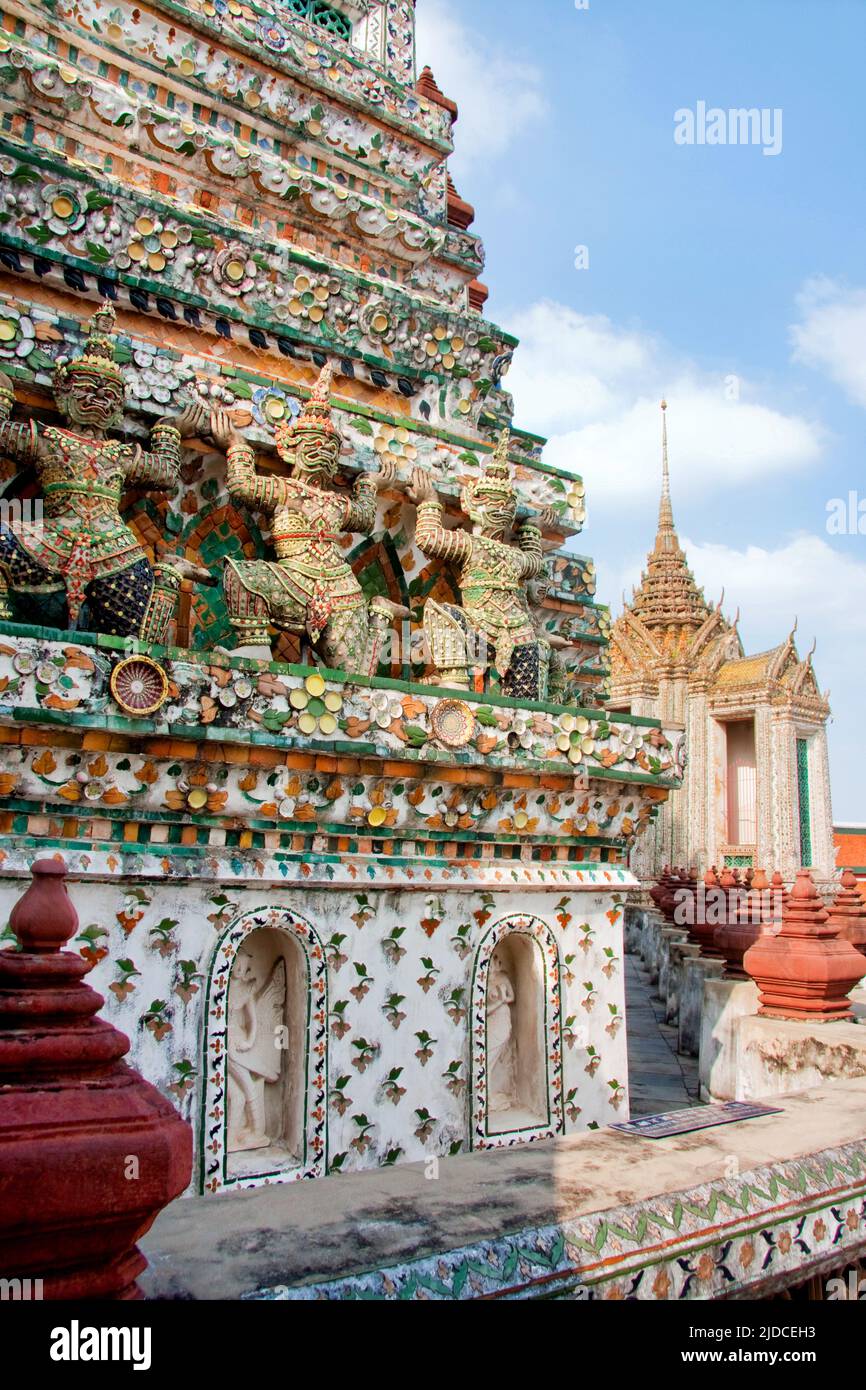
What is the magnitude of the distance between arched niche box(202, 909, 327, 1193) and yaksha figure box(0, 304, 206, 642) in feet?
6.79

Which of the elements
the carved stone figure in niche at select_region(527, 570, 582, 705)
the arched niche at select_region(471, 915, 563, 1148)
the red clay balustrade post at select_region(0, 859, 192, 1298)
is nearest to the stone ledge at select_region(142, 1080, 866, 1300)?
the red clay balustrade post at select_region(0, 859, 192, 1298)

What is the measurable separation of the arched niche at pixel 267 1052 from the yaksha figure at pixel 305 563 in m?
2.02

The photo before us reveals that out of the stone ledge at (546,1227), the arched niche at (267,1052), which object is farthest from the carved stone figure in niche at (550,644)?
the stone ledge at (546,1227)

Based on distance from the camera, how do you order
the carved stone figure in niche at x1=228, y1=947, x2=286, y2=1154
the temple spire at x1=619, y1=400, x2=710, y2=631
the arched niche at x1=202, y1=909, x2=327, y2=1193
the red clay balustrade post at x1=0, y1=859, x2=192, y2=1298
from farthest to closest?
the temple spire at x1=619, y1=400, x2=710, y2=631, the carved stone figure in niche at x1=228, y1=947, x2=286, y2=1154, the arched niche at x1=202, y1=909, x2=327, y2=1193, the red clay balustrade post at x1=0, y1=859, x2=192, y2=1298

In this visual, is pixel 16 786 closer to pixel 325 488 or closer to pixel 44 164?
pixel 325 488

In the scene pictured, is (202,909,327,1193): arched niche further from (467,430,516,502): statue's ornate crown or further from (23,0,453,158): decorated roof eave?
(23,0,453,158): decorated roof eave

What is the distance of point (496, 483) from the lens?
8656 millimetres

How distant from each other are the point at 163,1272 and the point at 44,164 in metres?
7.67

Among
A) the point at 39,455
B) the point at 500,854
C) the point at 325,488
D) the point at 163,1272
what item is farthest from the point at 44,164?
the point at 163,1272

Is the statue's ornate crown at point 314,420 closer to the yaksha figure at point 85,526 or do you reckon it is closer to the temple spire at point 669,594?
the yaksha figure at point 85,526

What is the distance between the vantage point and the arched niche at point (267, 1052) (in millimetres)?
5824

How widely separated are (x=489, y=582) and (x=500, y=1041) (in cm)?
360

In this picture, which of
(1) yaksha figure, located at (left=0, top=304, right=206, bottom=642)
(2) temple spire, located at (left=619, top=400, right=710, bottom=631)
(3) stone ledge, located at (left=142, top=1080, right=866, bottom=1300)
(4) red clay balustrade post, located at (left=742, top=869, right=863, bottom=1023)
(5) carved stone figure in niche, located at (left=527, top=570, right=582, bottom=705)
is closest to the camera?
(3) stone ledge, located at (left=142, top=1080, right=866, bottom=1300)

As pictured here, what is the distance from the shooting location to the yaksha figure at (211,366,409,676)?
696 centimetres
